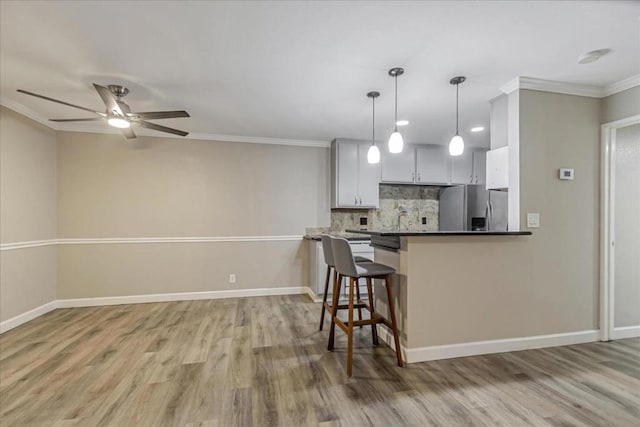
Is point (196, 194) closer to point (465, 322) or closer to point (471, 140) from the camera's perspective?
point (465, 322)

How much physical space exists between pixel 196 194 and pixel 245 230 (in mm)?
870

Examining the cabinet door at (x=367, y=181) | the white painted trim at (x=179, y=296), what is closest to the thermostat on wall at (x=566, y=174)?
the cabinet door at (x=367, y=181)

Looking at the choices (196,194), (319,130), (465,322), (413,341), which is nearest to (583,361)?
(465,322)

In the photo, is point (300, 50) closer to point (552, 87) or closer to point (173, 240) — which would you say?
point (552, 87)

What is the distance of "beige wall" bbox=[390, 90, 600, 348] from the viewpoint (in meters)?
2.40

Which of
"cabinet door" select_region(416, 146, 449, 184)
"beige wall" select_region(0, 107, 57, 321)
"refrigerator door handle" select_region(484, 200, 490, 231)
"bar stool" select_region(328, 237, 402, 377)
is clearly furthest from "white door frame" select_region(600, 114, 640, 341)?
"beige wall" select_region(0, 107, 57, 321)

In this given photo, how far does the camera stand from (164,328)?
3131mm

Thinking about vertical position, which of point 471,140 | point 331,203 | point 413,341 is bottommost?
point 413,341

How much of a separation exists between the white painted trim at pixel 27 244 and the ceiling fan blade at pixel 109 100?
1951 millimetres

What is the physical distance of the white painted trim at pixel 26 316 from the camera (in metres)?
3.02

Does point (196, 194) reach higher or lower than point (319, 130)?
lower

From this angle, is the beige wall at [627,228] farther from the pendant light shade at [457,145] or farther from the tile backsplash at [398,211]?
the tile backsplash at [398,211]

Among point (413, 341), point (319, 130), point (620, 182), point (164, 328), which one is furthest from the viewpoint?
point (319, 130)

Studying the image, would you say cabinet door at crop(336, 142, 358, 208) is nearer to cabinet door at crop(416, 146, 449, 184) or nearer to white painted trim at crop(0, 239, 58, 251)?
cabinet door at crop(416, 146, 449, 184)
